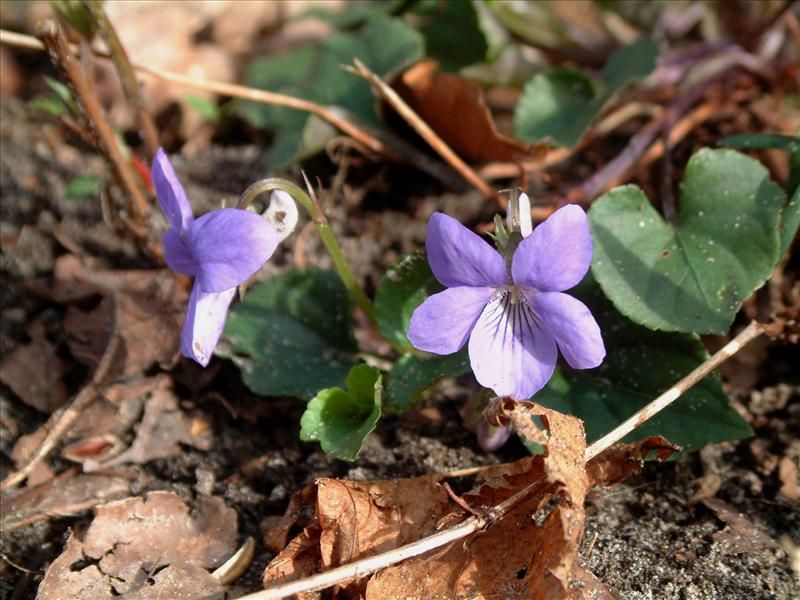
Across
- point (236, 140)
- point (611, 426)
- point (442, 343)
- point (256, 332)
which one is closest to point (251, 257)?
point (442, 343)

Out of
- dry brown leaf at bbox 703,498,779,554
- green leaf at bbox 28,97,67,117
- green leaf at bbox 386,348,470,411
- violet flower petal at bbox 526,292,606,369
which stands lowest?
dry brown leaf at bbox 703,498,779,554

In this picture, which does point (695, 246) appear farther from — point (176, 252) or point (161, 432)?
point (161, 432)

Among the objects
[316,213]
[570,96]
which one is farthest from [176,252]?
[570,96]

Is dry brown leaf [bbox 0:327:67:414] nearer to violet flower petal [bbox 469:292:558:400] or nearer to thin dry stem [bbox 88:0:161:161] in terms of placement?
thin dry stem [bbox 88:0:161:161]

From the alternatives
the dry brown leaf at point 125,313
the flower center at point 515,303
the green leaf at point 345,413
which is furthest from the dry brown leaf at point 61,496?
the flower center at point 515,303

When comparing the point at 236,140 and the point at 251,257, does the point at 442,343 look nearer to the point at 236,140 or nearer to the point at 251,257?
the point at 251,257

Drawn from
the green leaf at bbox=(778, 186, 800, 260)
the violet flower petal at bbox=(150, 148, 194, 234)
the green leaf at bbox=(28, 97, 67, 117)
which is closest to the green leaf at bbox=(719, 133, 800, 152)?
the green leaf at bbox=(778, 186, 800, 260)
